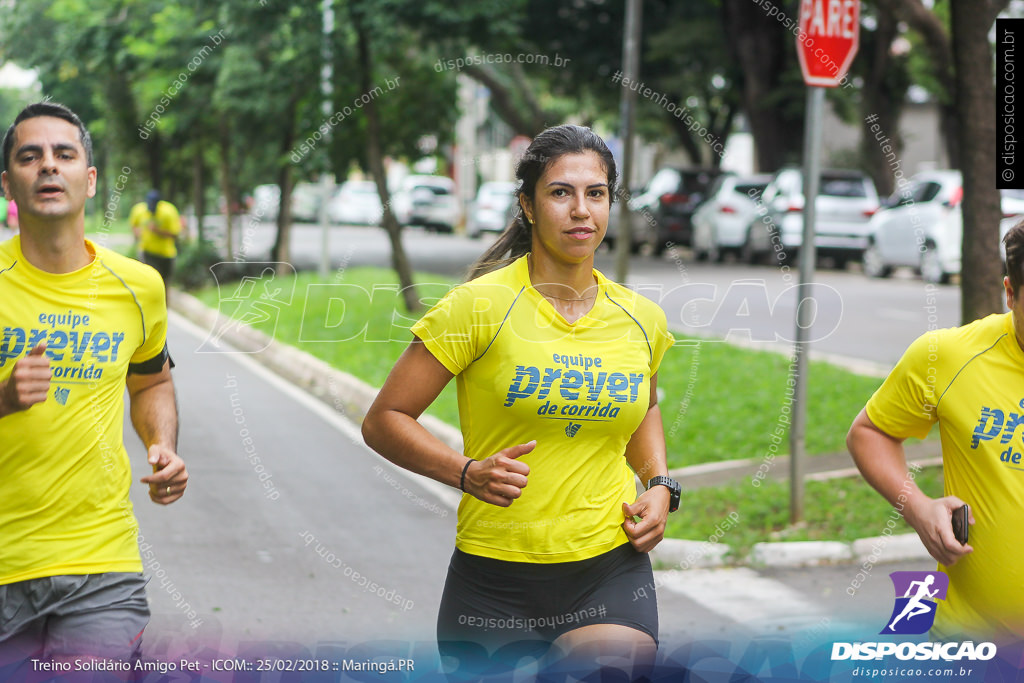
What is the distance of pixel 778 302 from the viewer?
18.4 metres

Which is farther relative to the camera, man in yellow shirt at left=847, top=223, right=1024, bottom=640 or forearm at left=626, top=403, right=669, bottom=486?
forearm at left=626, top=403, right=669, bottom=486

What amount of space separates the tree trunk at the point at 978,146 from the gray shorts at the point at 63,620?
572 cm

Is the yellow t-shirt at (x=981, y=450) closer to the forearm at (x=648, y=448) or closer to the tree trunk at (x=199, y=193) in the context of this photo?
the forearm at (x=648, y=448)

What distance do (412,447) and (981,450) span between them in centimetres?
129

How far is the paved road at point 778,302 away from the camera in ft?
44.7

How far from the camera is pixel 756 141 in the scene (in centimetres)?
2786

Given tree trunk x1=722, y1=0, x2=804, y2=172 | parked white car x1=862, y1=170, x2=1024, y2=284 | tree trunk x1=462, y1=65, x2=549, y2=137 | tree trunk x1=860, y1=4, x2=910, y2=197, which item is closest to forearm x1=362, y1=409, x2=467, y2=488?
tree trunk x1=462, y1=65, x2=549, y2=137

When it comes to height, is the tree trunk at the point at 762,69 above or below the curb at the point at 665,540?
above

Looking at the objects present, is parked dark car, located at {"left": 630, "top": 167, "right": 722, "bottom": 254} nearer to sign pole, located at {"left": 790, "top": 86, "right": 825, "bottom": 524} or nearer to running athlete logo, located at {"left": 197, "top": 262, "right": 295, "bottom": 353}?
running athlete logo, located at {"left": 197, "top": 262, "right": 295, "bottom": 353}

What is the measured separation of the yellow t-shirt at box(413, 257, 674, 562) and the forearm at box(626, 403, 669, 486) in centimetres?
23

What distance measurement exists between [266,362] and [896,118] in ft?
70.4

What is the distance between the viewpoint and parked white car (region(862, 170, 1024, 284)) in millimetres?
18438

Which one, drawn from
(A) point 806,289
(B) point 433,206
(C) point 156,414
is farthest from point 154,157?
(C) point 156,414

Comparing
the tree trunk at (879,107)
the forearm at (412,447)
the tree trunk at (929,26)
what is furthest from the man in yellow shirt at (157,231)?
the tree trunk at (879,107)
